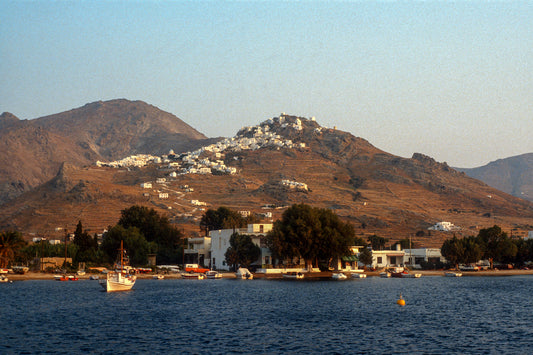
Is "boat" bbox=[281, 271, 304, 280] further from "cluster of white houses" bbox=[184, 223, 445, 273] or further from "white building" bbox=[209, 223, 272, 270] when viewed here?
"white building" bbox=[209, 223, 272, 270]

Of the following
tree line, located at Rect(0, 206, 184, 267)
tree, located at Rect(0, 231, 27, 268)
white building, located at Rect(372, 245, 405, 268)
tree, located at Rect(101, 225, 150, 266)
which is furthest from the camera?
white building, located at Rect(372, 245, 405, 268)

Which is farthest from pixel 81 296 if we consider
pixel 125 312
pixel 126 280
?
pixel 125 312

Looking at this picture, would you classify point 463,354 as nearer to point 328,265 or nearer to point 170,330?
point 170,330

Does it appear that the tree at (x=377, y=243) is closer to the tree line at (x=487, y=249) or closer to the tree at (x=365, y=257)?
the tree at (x=365, y=257)

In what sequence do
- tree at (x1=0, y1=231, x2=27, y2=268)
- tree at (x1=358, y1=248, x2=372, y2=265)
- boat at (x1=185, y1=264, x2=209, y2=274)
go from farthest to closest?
tree at (x1=358, y1=248, x2=372, y2=265), boat at (x1=185, y1=264, x2=209, y2=274), tree at (x1=0, y1=231, x2=27, y2=268)

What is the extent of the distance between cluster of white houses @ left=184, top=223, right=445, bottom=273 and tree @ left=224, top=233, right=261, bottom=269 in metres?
2.10

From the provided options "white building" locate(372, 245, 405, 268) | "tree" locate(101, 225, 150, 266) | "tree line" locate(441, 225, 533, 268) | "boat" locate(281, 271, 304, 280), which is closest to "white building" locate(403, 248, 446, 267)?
"white building" locate(372, 245, 405, 268)

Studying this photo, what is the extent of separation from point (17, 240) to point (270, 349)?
87.5 m

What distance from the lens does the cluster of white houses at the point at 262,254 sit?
132 meters

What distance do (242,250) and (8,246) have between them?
45.3 m

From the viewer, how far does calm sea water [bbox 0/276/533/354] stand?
45312 millimetres

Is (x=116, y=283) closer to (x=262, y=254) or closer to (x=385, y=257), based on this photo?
(x=262, y=254)

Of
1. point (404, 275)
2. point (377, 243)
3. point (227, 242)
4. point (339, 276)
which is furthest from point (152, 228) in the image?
point (404, 275)

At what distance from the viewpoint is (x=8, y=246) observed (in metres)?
112
